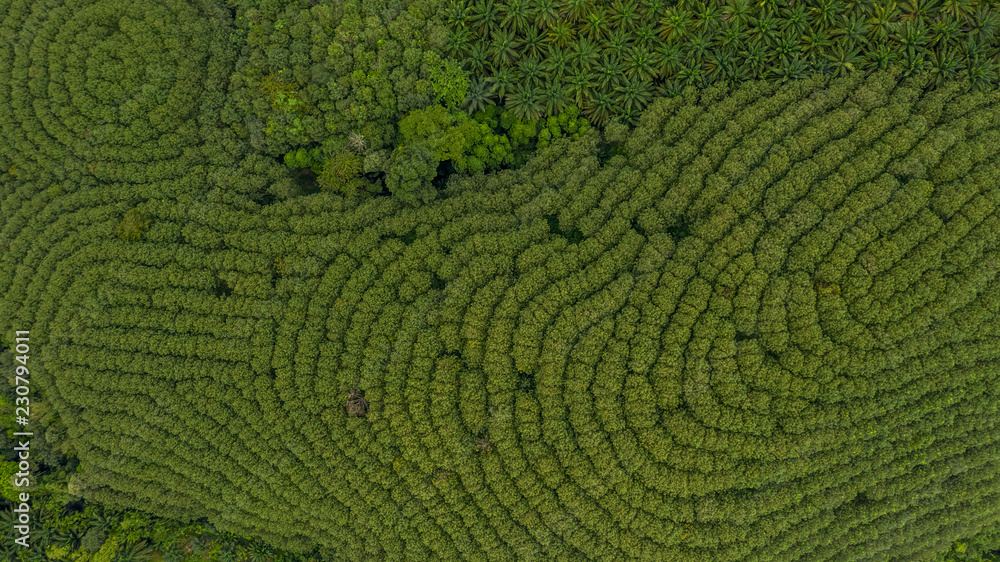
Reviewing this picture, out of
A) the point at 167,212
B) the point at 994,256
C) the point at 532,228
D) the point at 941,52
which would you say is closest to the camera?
the point at 994,256

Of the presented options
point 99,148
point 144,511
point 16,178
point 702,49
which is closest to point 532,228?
point 702,49

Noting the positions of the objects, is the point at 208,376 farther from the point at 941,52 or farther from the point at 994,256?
the point at 941,52

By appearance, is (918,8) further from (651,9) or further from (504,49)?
(504,49)

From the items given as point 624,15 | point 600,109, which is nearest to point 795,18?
point 624,15

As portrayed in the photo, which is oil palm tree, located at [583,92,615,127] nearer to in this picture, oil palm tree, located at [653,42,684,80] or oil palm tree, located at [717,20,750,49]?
oil palm tree, located at [653,42,684,80]

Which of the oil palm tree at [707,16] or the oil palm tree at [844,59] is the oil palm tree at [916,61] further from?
the oil palm tree at [707,16]

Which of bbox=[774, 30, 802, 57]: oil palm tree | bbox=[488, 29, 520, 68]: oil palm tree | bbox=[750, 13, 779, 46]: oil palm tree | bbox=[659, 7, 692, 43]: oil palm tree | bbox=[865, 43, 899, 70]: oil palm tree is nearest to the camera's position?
bbox=[865, 43, 899, 70]: oil palm tree

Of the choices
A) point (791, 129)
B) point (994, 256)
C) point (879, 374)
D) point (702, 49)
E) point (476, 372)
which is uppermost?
point (702, 49)

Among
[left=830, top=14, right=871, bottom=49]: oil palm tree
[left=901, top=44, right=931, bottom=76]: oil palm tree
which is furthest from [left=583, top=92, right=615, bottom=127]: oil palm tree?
[left=901, top=44, right=931, bottom=76]: oil palm tree
